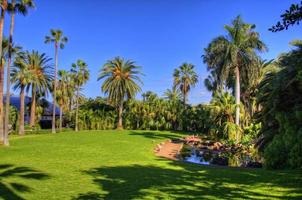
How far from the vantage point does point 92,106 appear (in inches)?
2306

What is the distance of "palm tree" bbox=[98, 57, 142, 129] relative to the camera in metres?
51.6

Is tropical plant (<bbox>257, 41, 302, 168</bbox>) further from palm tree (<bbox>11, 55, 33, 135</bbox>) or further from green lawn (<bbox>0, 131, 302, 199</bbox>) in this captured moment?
palm tree (<bbox>11, 55, 33, 135</bbox>)

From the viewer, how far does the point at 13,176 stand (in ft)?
43.2

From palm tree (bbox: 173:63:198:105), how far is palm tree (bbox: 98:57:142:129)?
10396 millimetres

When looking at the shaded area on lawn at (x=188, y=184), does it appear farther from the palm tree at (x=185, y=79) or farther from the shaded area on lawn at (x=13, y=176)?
the palm tree at (x=185, y=79)

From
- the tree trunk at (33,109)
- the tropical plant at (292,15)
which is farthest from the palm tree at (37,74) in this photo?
the tropical plant at (292,15)

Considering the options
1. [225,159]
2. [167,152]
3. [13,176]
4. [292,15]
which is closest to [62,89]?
[167,152]

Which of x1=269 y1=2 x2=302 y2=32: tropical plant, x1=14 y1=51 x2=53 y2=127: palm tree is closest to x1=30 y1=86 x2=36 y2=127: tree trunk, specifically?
x1=14 y1=51 x2=53 y2=127: palm tree

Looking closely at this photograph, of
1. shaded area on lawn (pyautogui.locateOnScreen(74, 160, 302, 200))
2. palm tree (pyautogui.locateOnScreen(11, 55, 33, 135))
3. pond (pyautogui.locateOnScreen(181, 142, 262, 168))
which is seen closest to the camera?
shaded area on lawn (pyautogui.locateOnScreen(74, 160, 302, 200))

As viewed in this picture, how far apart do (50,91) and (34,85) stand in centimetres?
465

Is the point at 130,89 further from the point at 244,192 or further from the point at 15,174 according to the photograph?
the point at 244,192

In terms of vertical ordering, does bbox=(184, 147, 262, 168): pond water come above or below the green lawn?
below

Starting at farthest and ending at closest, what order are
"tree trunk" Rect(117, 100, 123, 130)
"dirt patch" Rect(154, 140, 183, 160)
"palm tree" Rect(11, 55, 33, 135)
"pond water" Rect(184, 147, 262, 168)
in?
"tree trunk" Rect(117, 100, 123, 130) < "palm tree" Rect(11, 55, 33, 135) < "dirt patch" Rect(154, 140, 183, 160) < "pond water" Rect(184, 147, 262, 168)

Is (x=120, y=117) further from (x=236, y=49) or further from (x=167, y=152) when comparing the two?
(x=167, y=152)
